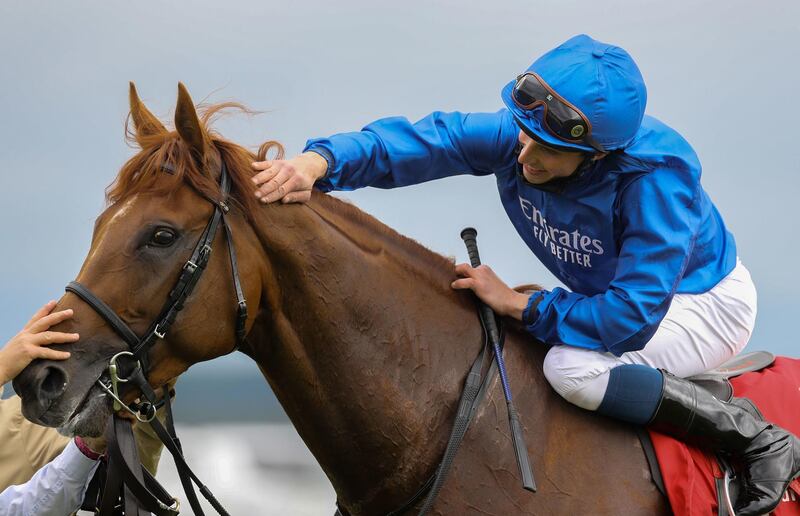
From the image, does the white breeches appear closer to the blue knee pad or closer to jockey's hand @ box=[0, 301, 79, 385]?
the blue knee pad

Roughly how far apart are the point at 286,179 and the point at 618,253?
3.47 feet

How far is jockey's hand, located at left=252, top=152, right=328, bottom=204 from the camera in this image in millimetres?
2430

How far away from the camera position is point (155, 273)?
224 cm

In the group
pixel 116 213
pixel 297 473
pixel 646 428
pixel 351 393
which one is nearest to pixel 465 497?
pixel 351 393

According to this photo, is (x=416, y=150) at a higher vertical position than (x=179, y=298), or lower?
higher

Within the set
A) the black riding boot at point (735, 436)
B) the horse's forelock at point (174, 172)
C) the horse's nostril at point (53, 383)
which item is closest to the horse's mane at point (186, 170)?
the horse's forelock at point (174, 172)

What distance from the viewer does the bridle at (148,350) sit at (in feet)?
7.25

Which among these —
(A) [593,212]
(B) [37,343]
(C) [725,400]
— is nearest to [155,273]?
(B) [37,343]

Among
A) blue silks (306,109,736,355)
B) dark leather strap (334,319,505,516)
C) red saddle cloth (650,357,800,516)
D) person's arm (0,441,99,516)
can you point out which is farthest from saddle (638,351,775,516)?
person's arm (0,441,99,516)

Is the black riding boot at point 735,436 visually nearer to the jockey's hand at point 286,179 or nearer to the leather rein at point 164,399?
the leather rein at point 164,399

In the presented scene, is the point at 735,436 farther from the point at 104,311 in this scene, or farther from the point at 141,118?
the point at 141,118

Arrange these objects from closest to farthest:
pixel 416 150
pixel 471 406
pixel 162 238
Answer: pixel 162 238
pixel 471 406
pixel 416 150

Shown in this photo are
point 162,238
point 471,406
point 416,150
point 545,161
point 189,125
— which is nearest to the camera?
point 162,238

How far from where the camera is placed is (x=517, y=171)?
289 centimetres
